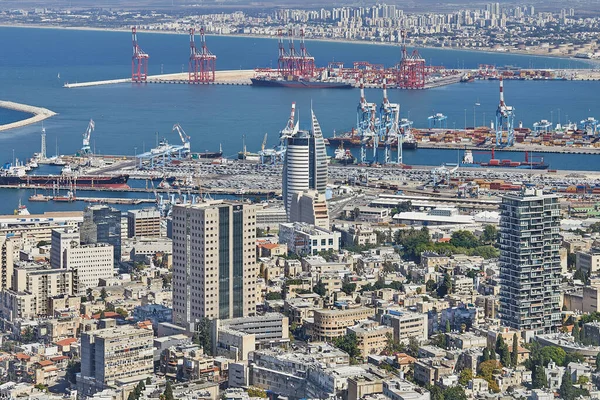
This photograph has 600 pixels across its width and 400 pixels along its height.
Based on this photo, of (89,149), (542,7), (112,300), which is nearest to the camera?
(112,300)

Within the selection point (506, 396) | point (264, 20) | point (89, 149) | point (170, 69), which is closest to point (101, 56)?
point (170, 69)

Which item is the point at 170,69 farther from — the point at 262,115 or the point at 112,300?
the point at 112,300

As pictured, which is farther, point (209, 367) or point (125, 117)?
point (125, 117)

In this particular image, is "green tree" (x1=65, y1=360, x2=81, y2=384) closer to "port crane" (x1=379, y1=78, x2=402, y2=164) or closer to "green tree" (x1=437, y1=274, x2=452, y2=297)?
"green tree" (x1=437, y1=274, x2=452, y2=297)

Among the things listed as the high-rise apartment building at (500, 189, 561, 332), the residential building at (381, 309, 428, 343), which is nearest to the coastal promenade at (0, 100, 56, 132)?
the residential building at (381, 309, 428, 343)

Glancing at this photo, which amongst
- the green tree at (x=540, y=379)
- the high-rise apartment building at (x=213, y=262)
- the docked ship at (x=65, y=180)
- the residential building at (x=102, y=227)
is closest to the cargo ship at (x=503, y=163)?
the docked ship at (x=65, y=180)

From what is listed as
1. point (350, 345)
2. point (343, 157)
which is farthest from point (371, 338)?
point (343, 157)
